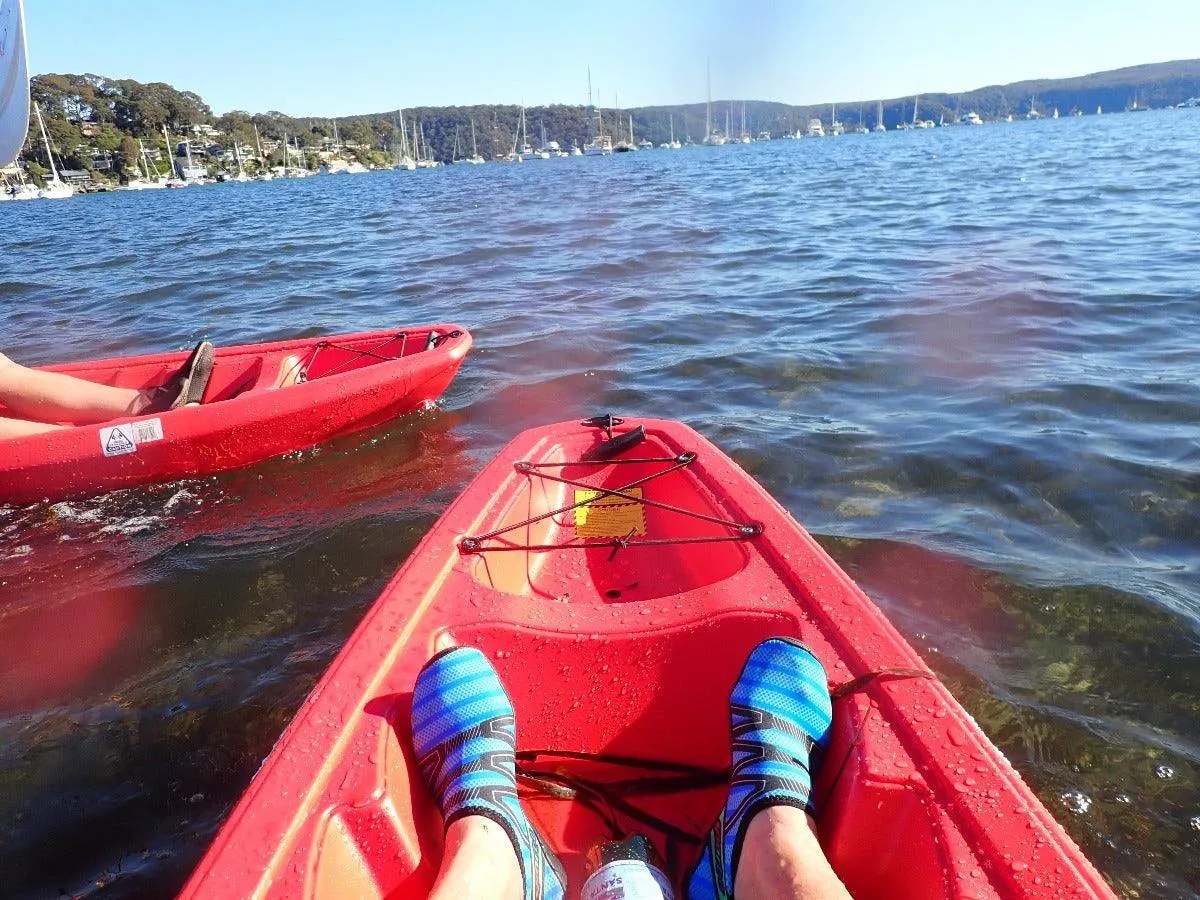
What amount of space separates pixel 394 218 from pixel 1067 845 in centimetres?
2472

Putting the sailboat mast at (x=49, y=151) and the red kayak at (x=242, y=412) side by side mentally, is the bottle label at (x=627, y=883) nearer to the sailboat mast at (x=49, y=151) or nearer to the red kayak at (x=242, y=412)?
Result: the red kayak at (x=242, y=412)

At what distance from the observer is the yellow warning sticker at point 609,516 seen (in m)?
3.65

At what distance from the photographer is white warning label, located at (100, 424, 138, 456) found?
489 cm

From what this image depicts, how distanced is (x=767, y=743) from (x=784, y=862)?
0.33 meters

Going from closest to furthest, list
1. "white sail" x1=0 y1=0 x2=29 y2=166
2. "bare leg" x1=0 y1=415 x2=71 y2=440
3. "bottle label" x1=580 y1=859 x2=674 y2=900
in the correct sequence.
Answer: "bottle label" x1=580 y1=859 x2=674 y2=900, "bare leg" x1=0 y1=415 x2=71 y2=440, "white sail" x1=0 y1=0 x2=29 y2=166

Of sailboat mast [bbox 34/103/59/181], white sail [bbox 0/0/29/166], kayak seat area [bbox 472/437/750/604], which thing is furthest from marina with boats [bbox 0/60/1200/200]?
kayak seat area [bbox 472/437/750/604]

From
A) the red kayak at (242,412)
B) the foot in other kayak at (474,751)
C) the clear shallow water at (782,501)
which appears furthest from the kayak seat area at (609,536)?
the red kayak at (242,412)

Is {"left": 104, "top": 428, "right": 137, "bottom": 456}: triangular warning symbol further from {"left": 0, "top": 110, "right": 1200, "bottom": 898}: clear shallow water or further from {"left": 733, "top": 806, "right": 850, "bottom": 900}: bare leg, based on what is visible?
{"left": 733, "top": 806, "right": 850, "bottom": 900}: bare leg

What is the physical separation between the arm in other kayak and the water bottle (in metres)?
4.65

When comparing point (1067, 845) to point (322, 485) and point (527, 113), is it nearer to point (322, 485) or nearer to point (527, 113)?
point (322, 485)

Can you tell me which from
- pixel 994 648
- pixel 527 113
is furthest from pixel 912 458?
pixel 527 113

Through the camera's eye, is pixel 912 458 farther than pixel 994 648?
Yes

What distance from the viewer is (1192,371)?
5.99m

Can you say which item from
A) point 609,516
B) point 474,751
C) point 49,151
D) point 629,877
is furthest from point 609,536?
point 49,151
